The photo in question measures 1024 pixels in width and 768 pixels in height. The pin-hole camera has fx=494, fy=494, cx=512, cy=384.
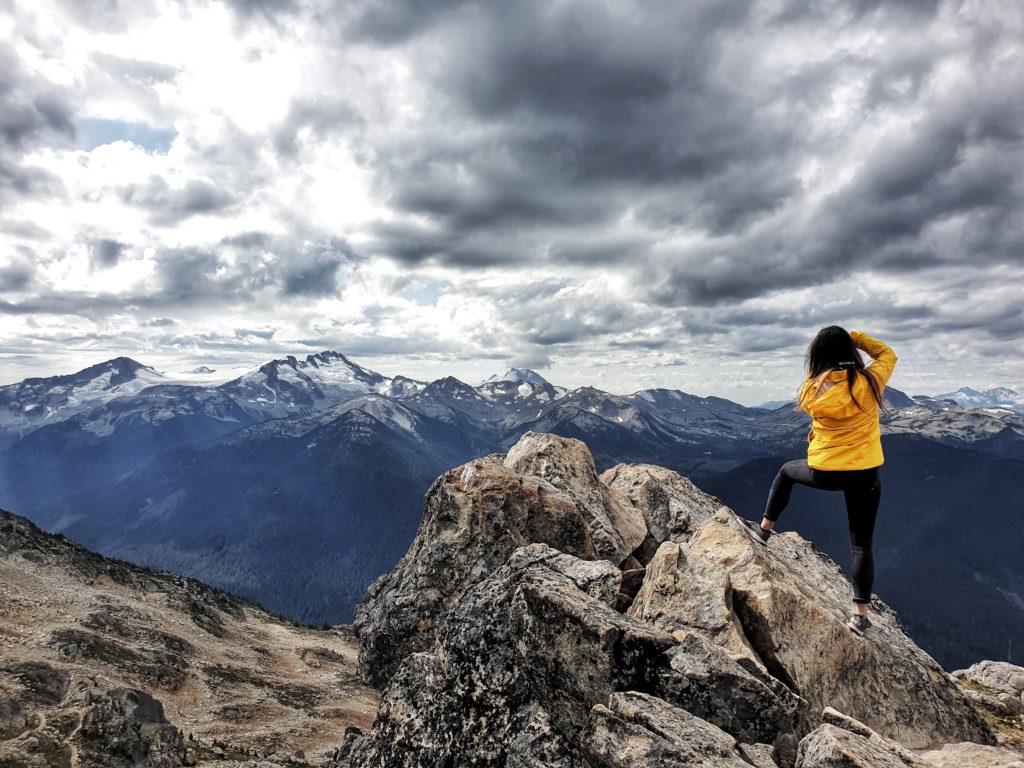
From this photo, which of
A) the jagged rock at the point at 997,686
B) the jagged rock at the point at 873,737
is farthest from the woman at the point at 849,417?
the jagged rock at the point at 997,686

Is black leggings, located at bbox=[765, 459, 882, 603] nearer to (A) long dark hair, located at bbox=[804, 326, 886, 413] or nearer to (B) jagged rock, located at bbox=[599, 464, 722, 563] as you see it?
(A) long dark hair, located at bbox=[804, 326, 886, 413]

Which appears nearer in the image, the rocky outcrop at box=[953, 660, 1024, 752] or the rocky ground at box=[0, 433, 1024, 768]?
the rocky ground at box=[0, 433, 1024, 768]

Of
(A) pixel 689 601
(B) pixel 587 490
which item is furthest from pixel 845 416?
(B) pixel 587 490

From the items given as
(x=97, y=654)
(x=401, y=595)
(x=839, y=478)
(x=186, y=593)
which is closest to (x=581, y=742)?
(x=839, y=478)

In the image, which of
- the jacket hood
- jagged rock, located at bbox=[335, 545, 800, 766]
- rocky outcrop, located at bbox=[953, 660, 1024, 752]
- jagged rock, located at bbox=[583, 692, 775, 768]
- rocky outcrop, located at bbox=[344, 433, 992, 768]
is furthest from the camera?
rocky outcrop, located at bbox=[953, 660, 1024, 752]

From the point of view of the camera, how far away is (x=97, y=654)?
26.0 metres

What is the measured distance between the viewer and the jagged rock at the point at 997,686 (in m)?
17.7

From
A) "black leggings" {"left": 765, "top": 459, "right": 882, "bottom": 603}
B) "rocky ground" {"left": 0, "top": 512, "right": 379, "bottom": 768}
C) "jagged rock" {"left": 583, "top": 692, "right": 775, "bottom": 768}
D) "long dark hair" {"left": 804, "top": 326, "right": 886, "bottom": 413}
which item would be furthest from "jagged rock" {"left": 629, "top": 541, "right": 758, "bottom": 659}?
"rocky ground" {"left": 0, "top": 512, "right": 379, "bottom": 768}

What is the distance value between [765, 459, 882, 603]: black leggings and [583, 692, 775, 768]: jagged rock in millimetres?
5958

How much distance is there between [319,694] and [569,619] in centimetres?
2413

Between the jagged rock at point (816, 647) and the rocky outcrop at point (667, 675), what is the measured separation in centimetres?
4

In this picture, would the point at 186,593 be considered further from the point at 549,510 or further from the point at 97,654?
the point at 549,510

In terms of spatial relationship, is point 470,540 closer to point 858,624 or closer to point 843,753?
point 858,624

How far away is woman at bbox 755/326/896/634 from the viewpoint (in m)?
11.5
